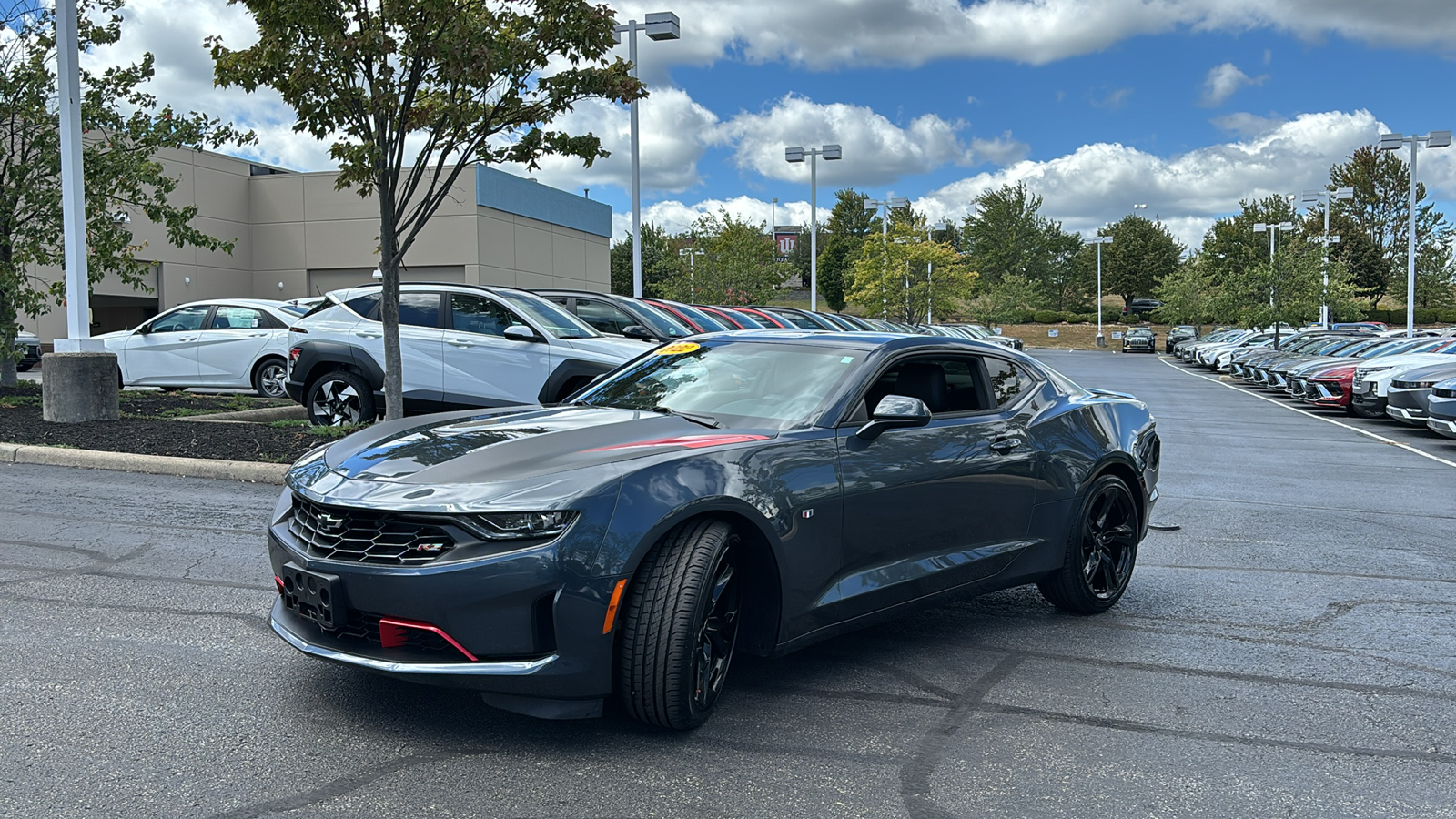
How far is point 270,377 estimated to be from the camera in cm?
1603

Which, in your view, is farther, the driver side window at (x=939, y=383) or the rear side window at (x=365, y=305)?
the rear side window at (x=365, y=305)

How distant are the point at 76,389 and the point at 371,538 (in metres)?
10.1

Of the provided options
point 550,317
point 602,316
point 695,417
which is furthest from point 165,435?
point 695,417

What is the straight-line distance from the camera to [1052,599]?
18.8ft

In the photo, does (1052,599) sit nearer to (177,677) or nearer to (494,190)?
(177,677)

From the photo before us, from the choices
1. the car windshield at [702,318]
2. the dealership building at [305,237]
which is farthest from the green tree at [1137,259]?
the car windshield at [702,318]

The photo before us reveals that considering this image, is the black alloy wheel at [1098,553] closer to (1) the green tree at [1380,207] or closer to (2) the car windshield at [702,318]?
(2) the car windshield at [702,318]

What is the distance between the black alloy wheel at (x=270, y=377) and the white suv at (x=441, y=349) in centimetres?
404

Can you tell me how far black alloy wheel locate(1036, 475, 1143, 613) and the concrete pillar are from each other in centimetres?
1031

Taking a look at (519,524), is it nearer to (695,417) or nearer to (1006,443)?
(695,417)

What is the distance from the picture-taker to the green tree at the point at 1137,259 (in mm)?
103250

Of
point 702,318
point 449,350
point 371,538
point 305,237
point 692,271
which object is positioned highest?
point 305,237

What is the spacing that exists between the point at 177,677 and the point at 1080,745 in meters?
3.27

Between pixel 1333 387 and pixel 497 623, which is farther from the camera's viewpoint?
pixel 1333 387
